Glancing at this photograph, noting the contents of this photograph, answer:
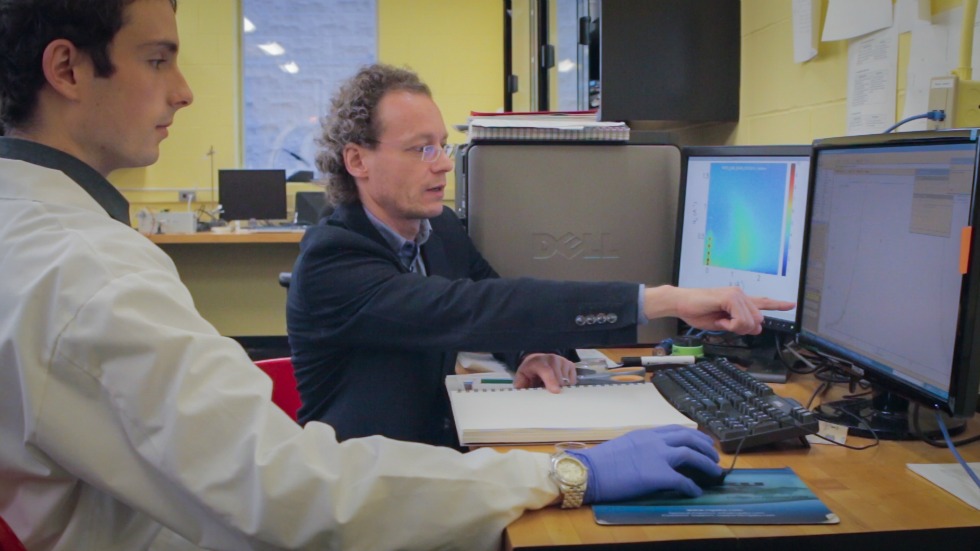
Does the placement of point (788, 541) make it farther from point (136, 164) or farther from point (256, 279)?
point (256, 279)

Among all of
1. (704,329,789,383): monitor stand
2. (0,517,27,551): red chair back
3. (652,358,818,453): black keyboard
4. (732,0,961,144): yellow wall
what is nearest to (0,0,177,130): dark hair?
(0,517,27,551): red chair back

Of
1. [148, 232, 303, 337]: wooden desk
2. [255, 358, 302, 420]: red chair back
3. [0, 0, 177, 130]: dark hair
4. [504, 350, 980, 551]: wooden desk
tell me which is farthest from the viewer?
[148, 232, 303, 337]: wooden desk

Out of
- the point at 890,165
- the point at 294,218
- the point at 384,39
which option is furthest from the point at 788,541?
the point at 384,39

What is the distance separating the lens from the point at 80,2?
36.6 inches

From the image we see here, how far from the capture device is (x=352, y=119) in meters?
1.63

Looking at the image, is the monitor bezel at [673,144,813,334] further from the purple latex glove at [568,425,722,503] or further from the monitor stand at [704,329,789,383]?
the purple latex glove at [568,425,722,503]

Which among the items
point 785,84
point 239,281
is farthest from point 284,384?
point 239,281

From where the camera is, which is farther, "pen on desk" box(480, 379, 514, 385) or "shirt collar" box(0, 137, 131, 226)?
"pen on desk" box(480, 379, 514, 385)

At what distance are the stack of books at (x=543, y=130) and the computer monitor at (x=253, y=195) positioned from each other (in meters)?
3.29

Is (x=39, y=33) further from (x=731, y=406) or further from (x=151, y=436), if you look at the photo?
(x=731, y=406)

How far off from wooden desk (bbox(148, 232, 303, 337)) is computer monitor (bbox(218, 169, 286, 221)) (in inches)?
9.3

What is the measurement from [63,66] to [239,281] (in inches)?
171

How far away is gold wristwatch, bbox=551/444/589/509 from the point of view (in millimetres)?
904

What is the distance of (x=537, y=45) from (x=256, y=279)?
225 cm
